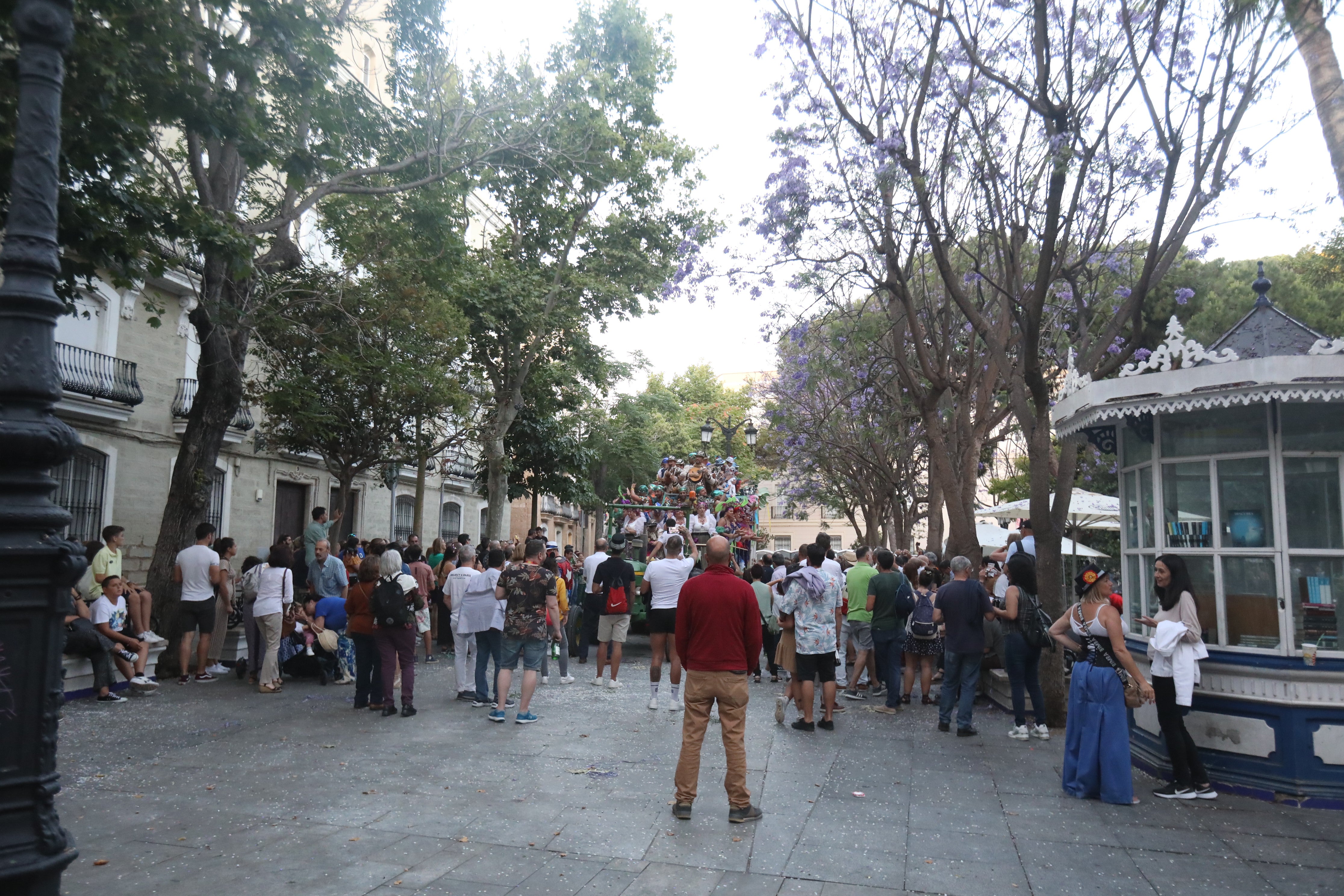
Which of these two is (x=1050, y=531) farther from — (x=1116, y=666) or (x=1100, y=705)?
(x=1100, y=705)

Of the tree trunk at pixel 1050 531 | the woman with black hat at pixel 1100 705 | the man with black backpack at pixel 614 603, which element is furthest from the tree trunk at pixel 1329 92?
the man with black backpack at pixel 614 603

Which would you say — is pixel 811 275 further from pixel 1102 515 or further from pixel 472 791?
pixel 472 791

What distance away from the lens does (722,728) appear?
6180 mm

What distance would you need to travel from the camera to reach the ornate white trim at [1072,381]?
8195mm

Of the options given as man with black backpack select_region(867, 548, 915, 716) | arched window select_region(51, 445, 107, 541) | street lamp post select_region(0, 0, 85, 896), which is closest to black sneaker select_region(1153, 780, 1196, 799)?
man with black backpack select_region(867, 548, 915, 716)

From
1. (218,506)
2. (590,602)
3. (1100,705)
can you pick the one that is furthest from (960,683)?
(218,506)

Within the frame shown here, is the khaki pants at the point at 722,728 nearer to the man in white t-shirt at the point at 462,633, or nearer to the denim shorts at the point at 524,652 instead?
the denim shorts at the point at 524,652

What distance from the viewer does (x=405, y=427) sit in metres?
18.4

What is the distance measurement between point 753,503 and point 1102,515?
6.32 m

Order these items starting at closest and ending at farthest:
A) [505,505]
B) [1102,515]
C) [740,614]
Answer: [740,614] < [1102,515] < [505,505]

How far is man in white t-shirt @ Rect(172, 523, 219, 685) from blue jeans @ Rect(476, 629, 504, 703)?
366 centimetres

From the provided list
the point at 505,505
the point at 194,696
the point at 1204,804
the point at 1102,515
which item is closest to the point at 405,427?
the point at 194,696

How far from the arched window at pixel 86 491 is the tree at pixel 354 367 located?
2.85 metres

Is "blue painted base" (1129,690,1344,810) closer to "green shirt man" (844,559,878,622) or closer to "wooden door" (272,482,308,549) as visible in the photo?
"green shirt man" (844,559,878,622)
